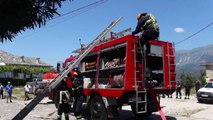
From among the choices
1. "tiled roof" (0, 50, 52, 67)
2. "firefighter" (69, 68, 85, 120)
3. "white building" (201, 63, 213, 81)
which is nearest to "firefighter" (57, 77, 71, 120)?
"firefighter" (69, 68, 85, 120)

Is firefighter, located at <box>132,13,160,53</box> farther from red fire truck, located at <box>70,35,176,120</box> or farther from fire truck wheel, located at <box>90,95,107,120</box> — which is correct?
fire truck wheel, located at <box>90,95,107,120</box>

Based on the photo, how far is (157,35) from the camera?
11289mm

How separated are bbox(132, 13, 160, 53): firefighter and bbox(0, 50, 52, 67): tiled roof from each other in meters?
61.7

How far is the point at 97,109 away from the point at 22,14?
800cm

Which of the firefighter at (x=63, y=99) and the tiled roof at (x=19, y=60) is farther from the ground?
the tiled roof at (x=19, y=60)

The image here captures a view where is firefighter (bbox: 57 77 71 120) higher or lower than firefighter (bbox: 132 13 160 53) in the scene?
lower

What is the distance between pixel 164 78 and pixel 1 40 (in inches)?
315

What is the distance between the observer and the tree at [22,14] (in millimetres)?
4688

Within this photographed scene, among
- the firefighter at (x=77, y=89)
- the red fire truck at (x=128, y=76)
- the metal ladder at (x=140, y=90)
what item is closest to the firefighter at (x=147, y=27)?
the red fire truck at (x=128, y=76)

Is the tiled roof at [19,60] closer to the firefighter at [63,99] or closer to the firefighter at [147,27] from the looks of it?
the firefighter at [63,99]

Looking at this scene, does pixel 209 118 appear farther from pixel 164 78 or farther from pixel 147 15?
pixel 147 15

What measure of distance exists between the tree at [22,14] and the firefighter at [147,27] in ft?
21.0

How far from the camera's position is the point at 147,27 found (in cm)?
1116

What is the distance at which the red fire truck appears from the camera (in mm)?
11242
